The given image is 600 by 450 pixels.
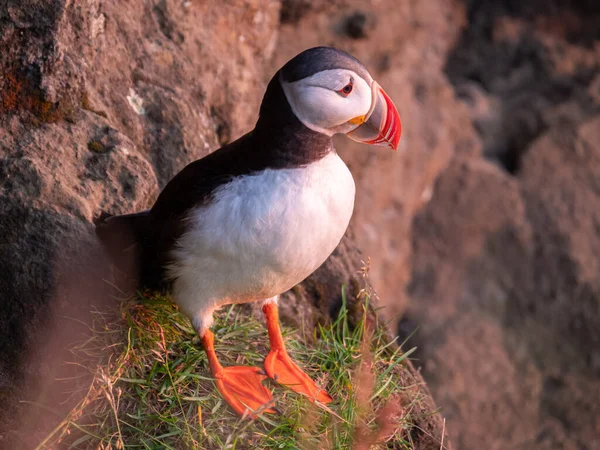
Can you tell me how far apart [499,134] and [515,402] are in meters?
2.44

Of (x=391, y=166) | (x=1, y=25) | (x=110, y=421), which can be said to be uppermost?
(x=1, y=25)

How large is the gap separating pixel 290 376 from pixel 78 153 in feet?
4.51

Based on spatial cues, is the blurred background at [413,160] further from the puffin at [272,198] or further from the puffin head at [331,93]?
the puffin head at [331,93]

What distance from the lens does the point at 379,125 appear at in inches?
110

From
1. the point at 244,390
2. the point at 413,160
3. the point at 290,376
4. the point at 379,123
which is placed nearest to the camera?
the point at 379,123

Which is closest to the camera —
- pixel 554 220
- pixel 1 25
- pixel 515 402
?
pixel 1 25

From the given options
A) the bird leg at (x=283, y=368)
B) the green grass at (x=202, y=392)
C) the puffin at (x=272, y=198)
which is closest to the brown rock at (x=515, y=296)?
the green grass at (x=202, y=392)

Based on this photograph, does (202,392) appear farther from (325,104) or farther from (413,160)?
(413,160)

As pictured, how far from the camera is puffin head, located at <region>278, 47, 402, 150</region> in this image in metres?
2.66

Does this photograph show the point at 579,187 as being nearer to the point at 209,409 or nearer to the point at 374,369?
the point at 374,369

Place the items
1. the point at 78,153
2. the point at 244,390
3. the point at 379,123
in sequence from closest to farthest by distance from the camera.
Answer: the point at 379,123, the point at 244,390, the point at 78,153

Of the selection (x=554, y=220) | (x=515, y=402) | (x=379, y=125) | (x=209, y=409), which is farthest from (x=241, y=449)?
(x=554, y=220)

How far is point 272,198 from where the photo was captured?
2.71m

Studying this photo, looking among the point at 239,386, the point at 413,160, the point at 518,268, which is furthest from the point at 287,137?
the point at 518,268
